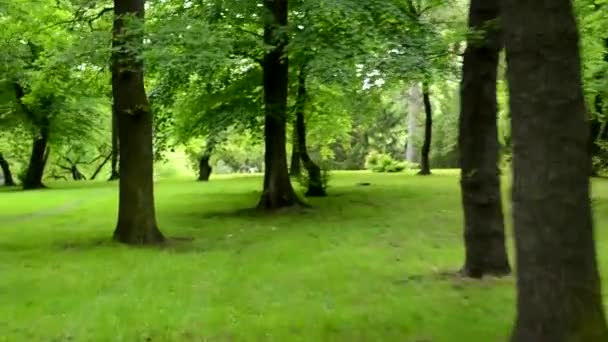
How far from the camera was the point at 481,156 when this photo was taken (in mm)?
8477

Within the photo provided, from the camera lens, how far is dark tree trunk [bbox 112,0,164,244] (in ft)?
40.1

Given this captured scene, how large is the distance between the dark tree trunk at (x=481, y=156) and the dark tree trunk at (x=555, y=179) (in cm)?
403

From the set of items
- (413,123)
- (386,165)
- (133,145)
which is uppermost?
(413,123)

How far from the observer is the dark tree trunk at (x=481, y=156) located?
27.5ft

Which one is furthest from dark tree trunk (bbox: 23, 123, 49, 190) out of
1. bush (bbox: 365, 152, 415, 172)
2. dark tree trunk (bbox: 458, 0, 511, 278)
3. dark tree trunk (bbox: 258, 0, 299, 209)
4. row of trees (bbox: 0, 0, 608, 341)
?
dark tree trunk (bbox: 458, 0, 511, 278)

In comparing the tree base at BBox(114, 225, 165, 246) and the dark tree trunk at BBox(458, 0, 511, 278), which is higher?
the dark tree trunk at BBox(458, 0, 511, 278)

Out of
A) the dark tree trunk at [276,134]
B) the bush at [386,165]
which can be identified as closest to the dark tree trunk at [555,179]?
the dark tree trunk at [276,134]

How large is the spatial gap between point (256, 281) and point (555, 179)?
5545 millimetres

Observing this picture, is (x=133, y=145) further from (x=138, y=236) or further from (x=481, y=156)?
(x=481, y=156)

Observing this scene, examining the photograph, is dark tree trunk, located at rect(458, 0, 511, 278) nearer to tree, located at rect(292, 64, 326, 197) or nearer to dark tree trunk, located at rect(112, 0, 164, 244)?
dark tree trunk, located at rect(112, 0, 164, 244)

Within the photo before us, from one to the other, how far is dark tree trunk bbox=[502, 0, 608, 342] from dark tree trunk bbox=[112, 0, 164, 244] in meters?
8.84

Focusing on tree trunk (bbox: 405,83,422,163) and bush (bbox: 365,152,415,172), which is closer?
bush (bbox: 365,152,415,172)

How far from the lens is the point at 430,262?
10477 mm

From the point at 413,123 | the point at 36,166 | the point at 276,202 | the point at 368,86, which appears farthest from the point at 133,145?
the point at 413,123
